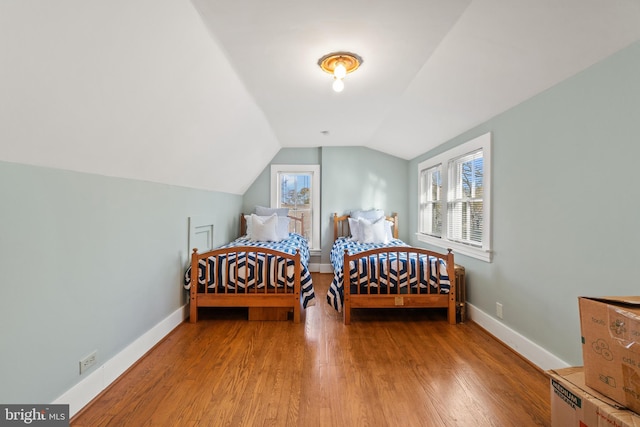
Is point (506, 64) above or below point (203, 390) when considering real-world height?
above

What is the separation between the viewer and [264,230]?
4.03m

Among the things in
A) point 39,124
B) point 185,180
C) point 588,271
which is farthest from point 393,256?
point 39,124

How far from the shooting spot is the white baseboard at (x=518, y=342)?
1.82 meters

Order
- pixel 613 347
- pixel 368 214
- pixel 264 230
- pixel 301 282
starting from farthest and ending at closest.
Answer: pixel 368 214 → pixel 264 230 → pixel 301 282 → pixel 613 347

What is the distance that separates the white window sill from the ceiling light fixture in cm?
192

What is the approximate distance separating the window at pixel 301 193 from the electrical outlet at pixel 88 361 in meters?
3.42

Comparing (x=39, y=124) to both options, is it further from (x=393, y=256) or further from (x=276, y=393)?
(x=393, y=256)

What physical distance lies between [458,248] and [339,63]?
224 cm

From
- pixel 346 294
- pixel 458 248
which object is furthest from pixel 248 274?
pixel 458 248

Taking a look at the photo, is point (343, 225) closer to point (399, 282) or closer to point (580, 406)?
point (399, 282)

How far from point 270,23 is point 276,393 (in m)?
2.15

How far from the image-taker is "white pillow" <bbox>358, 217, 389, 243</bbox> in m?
4.08

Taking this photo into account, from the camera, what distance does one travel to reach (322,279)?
4355mm

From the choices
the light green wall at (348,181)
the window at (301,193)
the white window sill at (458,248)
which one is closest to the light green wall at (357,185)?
the light green wall at (348,181)
